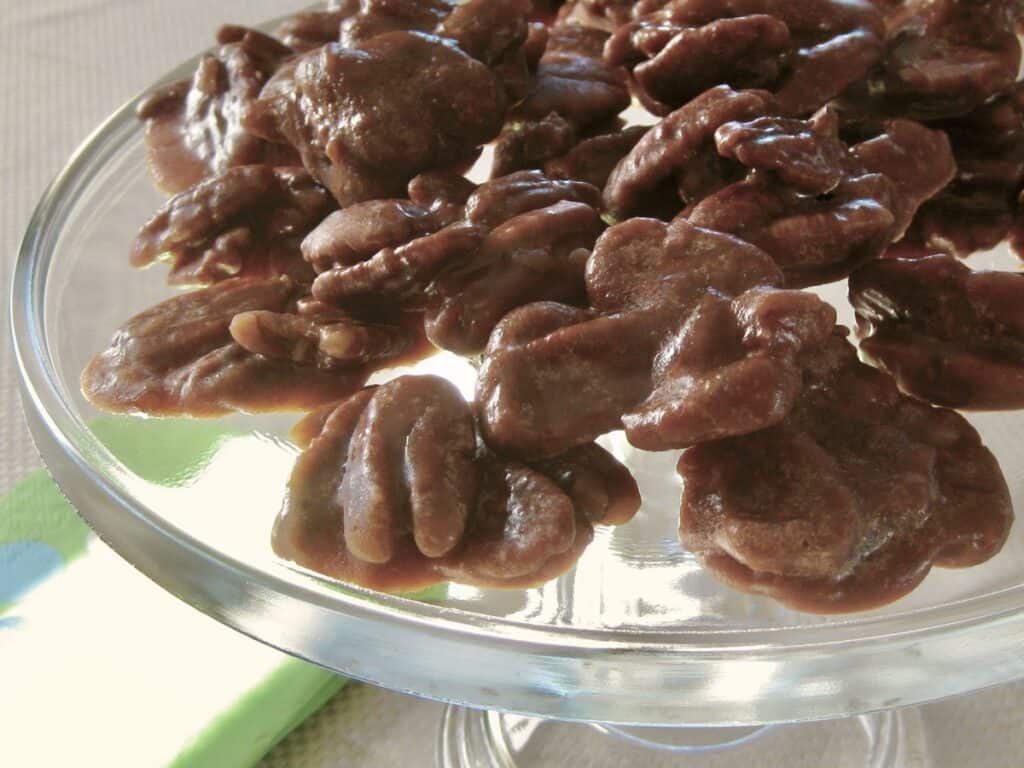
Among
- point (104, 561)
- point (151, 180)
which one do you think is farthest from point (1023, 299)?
point (104, 561)

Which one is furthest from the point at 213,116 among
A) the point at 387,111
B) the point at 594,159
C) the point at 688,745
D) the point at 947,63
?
the point at 688,745

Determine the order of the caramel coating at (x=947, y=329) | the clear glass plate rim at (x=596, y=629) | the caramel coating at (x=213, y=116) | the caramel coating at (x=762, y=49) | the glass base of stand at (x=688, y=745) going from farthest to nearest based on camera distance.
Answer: the glass base of stand at (x=688, y=745), the caramel coating at (x=213, y=116), the caramel coating at (x=762, y=49), the caramel coating at (x=947, y=329), the clear glass plate rim at (x=596, y=629)

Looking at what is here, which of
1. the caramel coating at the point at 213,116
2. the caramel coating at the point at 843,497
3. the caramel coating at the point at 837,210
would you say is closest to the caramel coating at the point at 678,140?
the caramel coating at the point at 837,210

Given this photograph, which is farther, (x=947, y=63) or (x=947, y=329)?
(x=947, y=63)

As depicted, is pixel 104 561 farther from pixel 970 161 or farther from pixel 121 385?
pixel 970 161

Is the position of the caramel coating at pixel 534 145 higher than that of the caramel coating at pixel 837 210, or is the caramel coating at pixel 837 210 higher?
the caramel coating at pixel 534 145

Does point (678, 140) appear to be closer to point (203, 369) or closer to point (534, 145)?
point (534, 145)

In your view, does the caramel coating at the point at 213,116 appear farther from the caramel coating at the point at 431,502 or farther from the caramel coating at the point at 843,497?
the caramel coating at the point at 843,497
